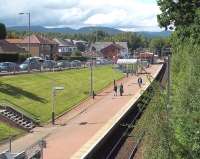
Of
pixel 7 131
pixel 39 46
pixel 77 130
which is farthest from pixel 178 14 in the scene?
pixel 39 46

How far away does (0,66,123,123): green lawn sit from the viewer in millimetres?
54656

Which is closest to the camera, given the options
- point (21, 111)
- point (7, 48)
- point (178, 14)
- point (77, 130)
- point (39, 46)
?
point (77, 130)

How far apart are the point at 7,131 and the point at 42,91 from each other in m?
22.8

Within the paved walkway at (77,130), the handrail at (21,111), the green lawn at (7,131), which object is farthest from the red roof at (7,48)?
the green lawn at (7,131)

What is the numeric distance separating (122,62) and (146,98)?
109 metres

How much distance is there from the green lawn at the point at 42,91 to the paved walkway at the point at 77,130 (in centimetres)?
165

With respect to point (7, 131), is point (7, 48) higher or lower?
higher

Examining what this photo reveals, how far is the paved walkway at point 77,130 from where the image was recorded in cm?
Answer: 3553

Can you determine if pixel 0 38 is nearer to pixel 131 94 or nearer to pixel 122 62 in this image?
pixel 122 62

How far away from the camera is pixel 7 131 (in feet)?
141

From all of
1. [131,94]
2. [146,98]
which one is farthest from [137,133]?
[131,94]

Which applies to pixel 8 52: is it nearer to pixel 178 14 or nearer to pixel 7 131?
pixel 178 14

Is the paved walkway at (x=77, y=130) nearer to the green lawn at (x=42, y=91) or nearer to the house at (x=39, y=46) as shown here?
the green lawn at (x=42, y=91)

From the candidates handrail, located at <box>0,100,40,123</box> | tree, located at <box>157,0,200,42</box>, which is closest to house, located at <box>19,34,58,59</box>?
tree, located at <box>157,0,200,42</box>
